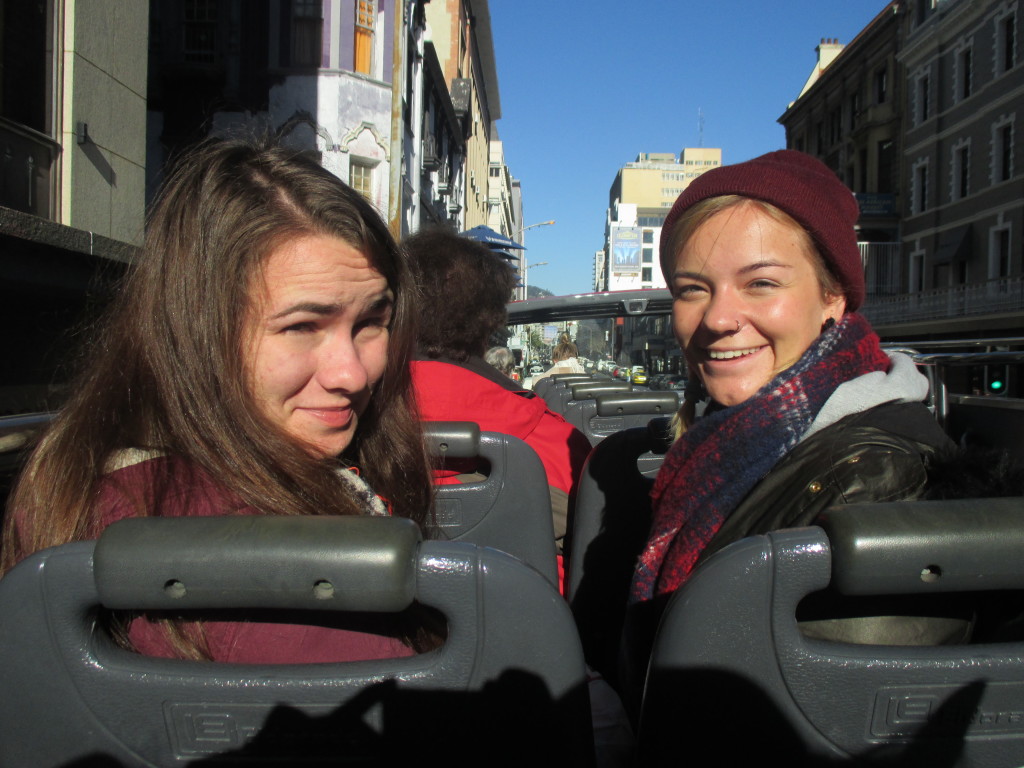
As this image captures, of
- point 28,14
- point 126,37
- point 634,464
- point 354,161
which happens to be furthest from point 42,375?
point 354,161

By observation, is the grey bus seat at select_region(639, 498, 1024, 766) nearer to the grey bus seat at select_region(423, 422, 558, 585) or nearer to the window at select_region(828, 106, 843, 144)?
the grey bus seat at select_region(423, 422, 558, 585)

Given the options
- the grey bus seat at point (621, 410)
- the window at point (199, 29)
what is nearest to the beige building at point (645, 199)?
Result: the window at point (199, 29)

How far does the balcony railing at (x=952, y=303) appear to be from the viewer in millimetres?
→ 23406

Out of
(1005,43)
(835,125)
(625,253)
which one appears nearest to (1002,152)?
(1005,43)

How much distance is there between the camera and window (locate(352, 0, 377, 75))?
48.7ft

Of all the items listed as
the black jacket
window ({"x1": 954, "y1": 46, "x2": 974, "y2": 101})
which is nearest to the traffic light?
the black jacket

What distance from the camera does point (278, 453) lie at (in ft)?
4.44

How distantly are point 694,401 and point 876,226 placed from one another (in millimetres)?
36648

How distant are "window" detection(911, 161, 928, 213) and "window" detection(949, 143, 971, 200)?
8.74 ft

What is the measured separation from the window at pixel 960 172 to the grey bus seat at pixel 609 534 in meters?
32.8

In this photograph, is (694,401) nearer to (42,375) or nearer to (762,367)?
(762,367)

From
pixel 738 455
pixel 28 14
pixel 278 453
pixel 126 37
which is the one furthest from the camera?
pixel 126 37

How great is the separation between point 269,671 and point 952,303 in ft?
99.8

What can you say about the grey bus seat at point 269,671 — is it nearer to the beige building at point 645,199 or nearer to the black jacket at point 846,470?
the black jacket at point 846,470
